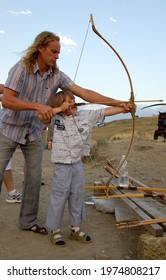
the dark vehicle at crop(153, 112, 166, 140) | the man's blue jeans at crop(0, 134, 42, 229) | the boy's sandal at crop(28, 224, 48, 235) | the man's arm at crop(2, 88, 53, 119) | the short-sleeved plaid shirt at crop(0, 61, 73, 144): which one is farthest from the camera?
the dark vehicle at crop(153, 112, 166, 140)

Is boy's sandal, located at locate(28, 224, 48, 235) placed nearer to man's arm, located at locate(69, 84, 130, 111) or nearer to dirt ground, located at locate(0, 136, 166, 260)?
dirt ground, located at locate(0, 136, 166, 260)

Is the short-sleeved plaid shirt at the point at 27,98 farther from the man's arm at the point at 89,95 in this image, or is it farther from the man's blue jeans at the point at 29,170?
the man's arm at the point at 89,95

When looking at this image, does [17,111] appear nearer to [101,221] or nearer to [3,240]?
[3,240]

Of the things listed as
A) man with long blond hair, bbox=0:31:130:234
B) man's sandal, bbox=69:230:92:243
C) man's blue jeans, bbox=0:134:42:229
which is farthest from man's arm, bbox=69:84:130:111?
man's sandal, bbox=69:230:92:243

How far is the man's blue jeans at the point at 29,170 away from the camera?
354 cm

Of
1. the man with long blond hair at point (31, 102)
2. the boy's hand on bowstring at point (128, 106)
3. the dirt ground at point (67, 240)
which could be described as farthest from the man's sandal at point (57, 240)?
the boy's hand on bowstring at point (128, 106)

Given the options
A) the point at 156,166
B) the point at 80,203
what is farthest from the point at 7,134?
the point at 156,166

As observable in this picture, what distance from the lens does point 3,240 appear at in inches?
143

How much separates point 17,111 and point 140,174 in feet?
13.2

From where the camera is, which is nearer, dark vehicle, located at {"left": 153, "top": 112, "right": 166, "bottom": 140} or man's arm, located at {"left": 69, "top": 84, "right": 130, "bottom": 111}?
man's arm, located at {"left": 69, "top": 84, "right": 130, "bottom": 111}

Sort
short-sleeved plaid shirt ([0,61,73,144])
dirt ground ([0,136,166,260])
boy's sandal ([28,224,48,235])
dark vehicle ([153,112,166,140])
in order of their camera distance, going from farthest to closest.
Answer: dark vehicle ([153,112,166,140]), boy's sandal ([28,224,48,235]), short-sleeved plaid shirt ([0,61,73,144]), dirt ground ([0,136,166,260])

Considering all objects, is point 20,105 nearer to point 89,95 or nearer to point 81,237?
point 89,95

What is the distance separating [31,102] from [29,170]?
78 cm

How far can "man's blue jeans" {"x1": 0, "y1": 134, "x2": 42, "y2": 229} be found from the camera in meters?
3.54
